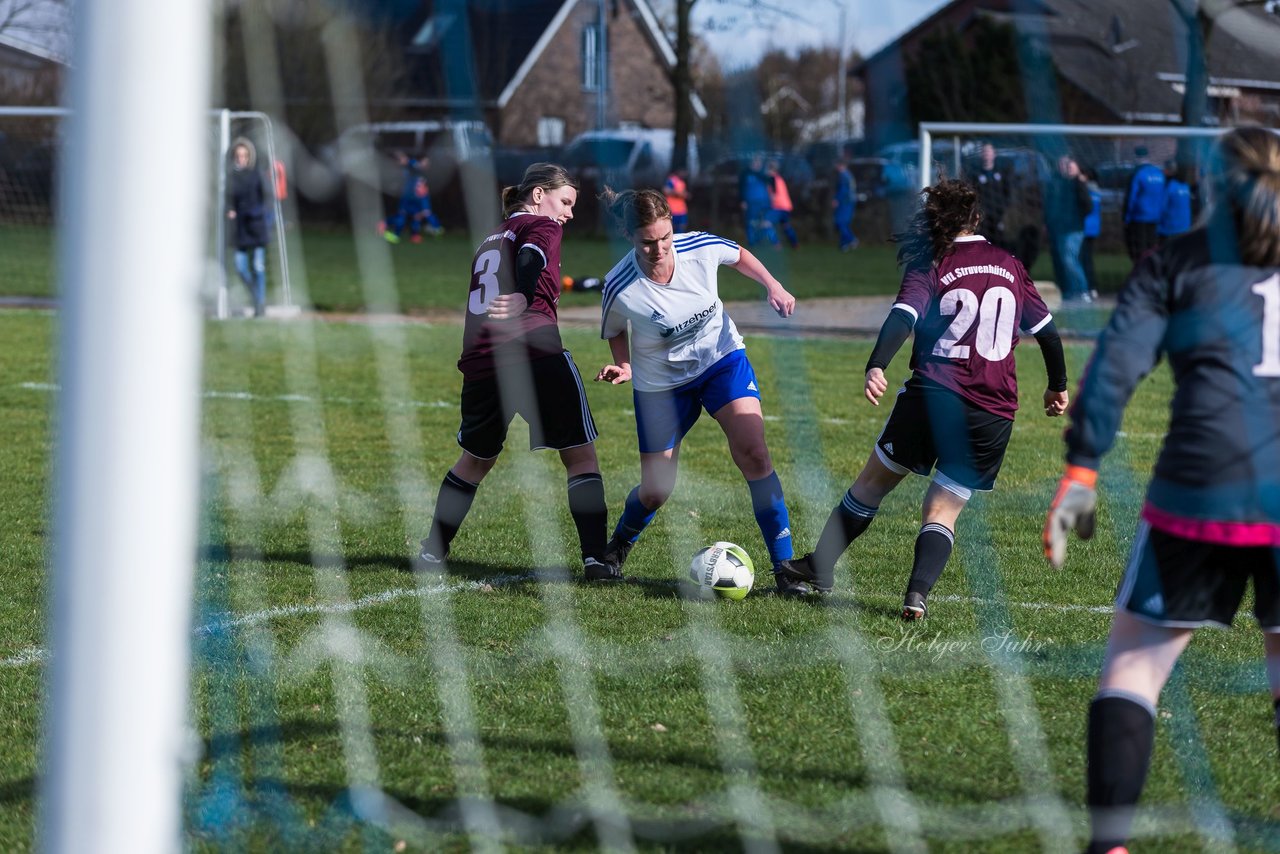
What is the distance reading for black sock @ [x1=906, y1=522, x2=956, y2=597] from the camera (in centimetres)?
484

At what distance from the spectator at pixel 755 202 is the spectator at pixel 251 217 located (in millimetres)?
7227

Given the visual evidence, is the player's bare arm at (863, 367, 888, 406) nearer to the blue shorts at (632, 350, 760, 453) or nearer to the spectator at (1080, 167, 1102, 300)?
the blue shorts at (632, 350, 760, 453)

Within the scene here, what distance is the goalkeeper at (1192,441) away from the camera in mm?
2746

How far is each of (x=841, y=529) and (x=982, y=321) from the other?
902 mm

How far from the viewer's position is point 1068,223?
15.9 m

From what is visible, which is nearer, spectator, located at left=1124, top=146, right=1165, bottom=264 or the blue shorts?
the blue shorts

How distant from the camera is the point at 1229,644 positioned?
462 centimetres

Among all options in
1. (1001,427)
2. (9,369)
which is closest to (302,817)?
(1001,427)

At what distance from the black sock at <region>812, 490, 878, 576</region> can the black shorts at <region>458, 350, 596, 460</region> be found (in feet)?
3.14

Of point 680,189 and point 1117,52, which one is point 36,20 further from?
point 680,189

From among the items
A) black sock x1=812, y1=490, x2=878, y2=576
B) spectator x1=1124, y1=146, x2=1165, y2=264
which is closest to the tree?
black sock x1=812, y1=490, x2=878, y2=576

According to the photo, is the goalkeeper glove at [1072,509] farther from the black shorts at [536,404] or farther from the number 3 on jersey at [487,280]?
the number 3 on jersey at [487,280]

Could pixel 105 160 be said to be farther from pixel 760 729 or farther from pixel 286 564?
pixel 286 564

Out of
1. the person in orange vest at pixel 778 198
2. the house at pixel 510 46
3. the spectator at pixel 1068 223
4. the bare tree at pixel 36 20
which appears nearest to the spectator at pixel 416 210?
the person in orange vest at pixel 778 198
